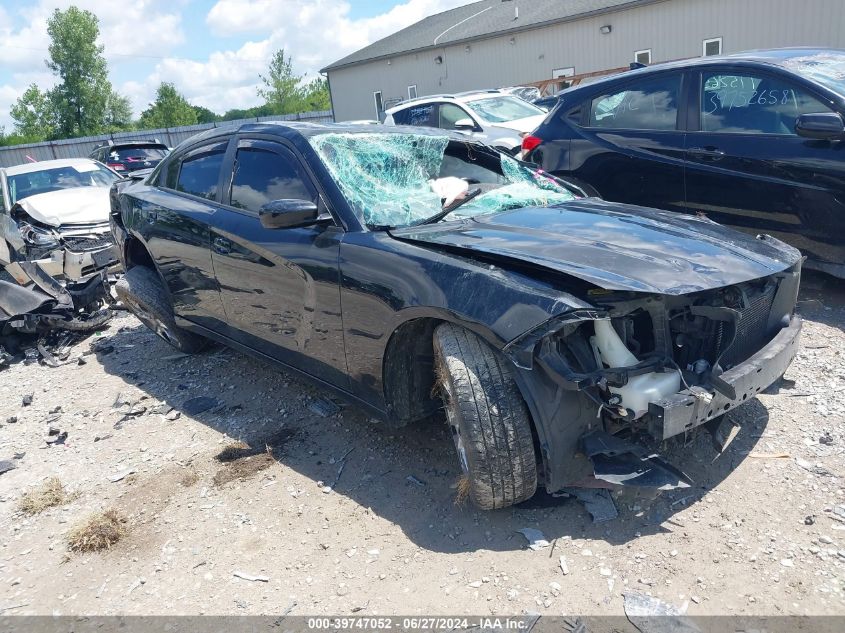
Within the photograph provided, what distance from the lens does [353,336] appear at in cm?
323

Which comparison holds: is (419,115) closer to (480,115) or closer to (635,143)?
(480,115)

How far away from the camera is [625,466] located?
2643 mm

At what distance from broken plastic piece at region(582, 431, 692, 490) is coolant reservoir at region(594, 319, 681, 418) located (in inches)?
7.0

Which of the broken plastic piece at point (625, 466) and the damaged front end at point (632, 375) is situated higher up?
the damaged front end at point (632, 375)

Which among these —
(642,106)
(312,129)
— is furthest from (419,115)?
(312,129)

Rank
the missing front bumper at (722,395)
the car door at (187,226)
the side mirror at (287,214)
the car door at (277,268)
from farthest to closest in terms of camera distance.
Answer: the car door at (187,226) → the car door at (277,268) → the side mirror at (287,214) → the missing front bumper at (722,395)

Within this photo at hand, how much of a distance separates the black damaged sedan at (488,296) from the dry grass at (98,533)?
1209mm

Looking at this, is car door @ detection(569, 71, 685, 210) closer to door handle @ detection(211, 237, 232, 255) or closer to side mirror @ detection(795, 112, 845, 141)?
side mirror @ detection(795, 112, 845, 141)

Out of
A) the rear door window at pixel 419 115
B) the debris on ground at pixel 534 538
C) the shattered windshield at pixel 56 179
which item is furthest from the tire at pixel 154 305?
the rear door window at pixel 419 115

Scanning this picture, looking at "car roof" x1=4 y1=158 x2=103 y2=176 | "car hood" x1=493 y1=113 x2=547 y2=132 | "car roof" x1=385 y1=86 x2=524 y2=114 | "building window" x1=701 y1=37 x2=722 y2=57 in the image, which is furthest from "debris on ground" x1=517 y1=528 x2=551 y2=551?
"building window" x1=701 y1=37 x2=722 y2=57

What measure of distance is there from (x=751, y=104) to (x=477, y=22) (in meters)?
22.6

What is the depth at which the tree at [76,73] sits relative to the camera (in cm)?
4953

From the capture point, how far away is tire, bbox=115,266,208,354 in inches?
198

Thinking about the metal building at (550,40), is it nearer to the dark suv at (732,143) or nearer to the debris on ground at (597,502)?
the dark suv at (732,143)
